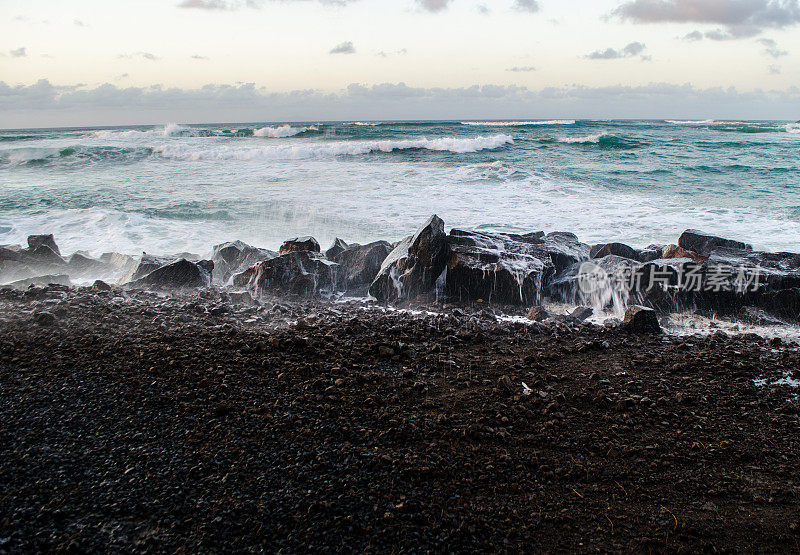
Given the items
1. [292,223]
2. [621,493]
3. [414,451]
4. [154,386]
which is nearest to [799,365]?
[621,493]

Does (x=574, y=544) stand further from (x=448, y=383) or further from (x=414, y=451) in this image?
(x=448, y=383)

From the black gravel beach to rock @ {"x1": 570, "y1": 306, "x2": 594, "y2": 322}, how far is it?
0.59 m

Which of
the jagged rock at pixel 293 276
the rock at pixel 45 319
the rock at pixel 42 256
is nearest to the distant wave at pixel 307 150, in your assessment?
the rock at pixel 42 256

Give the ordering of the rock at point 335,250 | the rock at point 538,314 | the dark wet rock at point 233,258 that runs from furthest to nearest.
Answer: the rock at point 335,250 → the dark wet rock at point 233,258 → the rock at point 538,314

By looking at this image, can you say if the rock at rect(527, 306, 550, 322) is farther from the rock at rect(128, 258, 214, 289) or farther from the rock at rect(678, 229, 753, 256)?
the rock at rect(128, 258, 214, 289)

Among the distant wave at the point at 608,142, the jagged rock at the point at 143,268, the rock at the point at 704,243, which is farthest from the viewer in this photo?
the distant wave at the point at 608,142

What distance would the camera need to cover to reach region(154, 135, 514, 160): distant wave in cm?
2353

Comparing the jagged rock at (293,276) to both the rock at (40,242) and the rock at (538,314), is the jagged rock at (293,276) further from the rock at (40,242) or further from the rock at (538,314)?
the rock at (40,242)

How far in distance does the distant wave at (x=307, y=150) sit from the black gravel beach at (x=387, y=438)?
20344 millimetres

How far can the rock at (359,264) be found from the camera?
6543 millimetres

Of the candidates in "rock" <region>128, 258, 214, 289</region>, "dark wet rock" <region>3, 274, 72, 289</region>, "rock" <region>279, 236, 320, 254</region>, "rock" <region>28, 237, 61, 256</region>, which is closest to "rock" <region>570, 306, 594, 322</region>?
"rock" <region>279, 236, 320, 254</region>

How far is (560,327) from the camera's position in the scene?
4.88 m

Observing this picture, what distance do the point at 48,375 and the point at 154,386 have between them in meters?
0.91

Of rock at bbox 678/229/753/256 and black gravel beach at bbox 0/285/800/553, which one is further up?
rock at bbox 678/229/753/256
